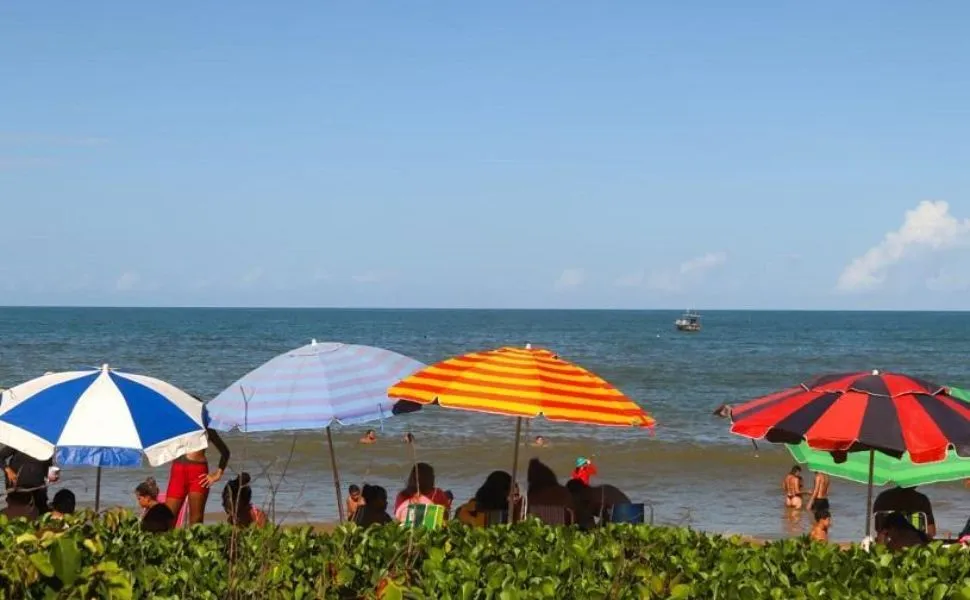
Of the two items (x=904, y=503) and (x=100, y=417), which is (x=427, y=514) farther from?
(x=904, y=503)

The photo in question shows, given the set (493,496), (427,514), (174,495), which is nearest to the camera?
(427,514)

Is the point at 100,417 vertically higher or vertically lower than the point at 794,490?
higher

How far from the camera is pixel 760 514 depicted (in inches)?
702

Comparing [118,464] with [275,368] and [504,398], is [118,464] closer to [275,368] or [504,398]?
[275,368]

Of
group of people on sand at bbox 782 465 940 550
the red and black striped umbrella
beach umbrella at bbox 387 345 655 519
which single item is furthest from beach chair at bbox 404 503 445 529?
group of people on sand at bbox 782 465 940 550

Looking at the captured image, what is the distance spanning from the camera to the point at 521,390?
313 inches

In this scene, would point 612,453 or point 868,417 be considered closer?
point 868,417

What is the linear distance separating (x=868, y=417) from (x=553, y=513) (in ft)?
9.07

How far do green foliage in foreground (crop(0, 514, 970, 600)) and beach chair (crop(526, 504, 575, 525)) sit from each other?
265 cm

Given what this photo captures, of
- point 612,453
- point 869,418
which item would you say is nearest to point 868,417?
point 869,418

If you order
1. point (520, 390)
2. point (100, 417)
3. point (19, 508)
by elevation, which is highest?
point (520, 390)

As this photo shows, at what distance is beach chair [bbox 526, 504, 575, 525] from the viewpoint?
9.12 m

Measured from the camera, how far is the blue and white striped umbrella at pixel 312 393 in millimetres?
8422

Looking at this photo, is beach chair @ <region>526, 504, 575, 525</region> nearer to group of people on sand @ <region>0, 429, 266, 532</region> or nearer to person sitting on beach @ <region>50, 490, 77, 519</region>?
Result: group of people on sand @ <region>0, 429, 266, 532</region>
